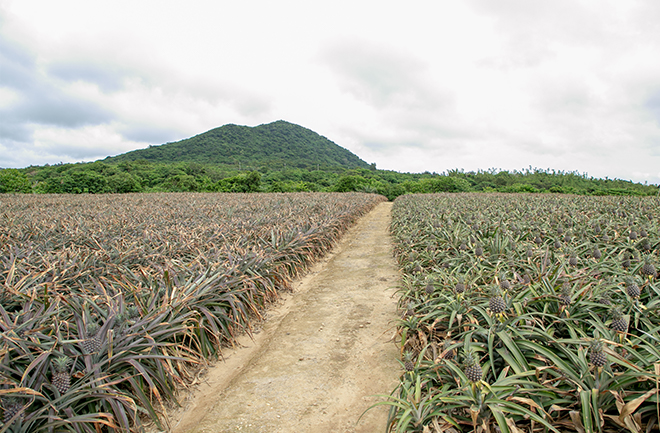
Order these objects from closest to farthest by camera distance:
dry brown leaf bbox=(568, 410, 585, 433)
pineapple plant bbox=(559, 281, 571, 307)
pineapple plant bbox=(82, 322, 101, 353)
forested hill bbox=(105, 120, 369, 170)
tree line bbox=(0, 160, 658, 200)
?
dry brown leaf bbox=(568, 410, 585, 433), pineapple plant bbox=(82, 322, 101, 353), pineapple plant bbox=(559, 281, 571, 307), tree line bbox=(0, 160, 658, 200), forested hill bbox=(105, 120, 369, 170)

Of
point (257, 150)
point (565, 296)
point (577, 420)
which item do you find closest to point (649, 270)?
point (565, 296)

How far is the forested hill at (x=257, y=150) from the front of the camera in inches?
2613

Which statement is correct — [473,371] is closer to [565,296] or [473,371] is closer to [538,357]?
[538,357]

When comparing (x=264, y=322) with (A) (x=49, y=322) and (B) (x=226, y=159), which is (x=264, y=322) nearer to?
(A) (x=49, y=322)

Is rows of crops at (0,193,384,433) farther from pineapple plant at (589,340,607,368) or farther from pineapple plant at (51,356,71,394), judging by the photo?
pineapple plant at (589,340,607,368)

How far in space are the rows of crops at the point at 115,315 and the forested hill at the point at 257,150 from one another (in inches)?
2244

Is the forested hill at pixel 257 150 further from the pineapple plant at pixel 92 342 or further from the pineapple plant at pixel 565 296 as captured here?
the pineapple plant at pixel 565 296

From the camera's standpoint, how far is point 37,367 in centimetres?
165

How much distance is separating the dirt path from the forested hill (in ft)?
192

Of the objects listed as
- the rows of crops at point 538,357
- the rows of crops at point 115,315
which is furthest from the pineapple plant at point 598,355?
the rows of crops at point 115,315

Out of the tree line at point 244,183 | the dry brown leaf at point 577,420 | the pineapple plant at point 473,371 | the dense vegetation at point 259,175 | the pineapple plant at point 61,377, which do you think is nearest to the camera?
the dry brown leaf at point 577,420

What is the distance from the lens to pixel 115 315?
2.04 m

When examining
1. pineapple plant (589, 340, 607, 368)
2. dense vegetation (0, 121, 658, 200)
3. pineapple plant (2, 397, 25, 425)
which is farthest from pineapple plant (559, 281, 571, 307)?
dense vegetation (0, 121, 658, 200)

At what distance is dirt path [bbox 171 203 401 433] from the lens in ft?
6.37
